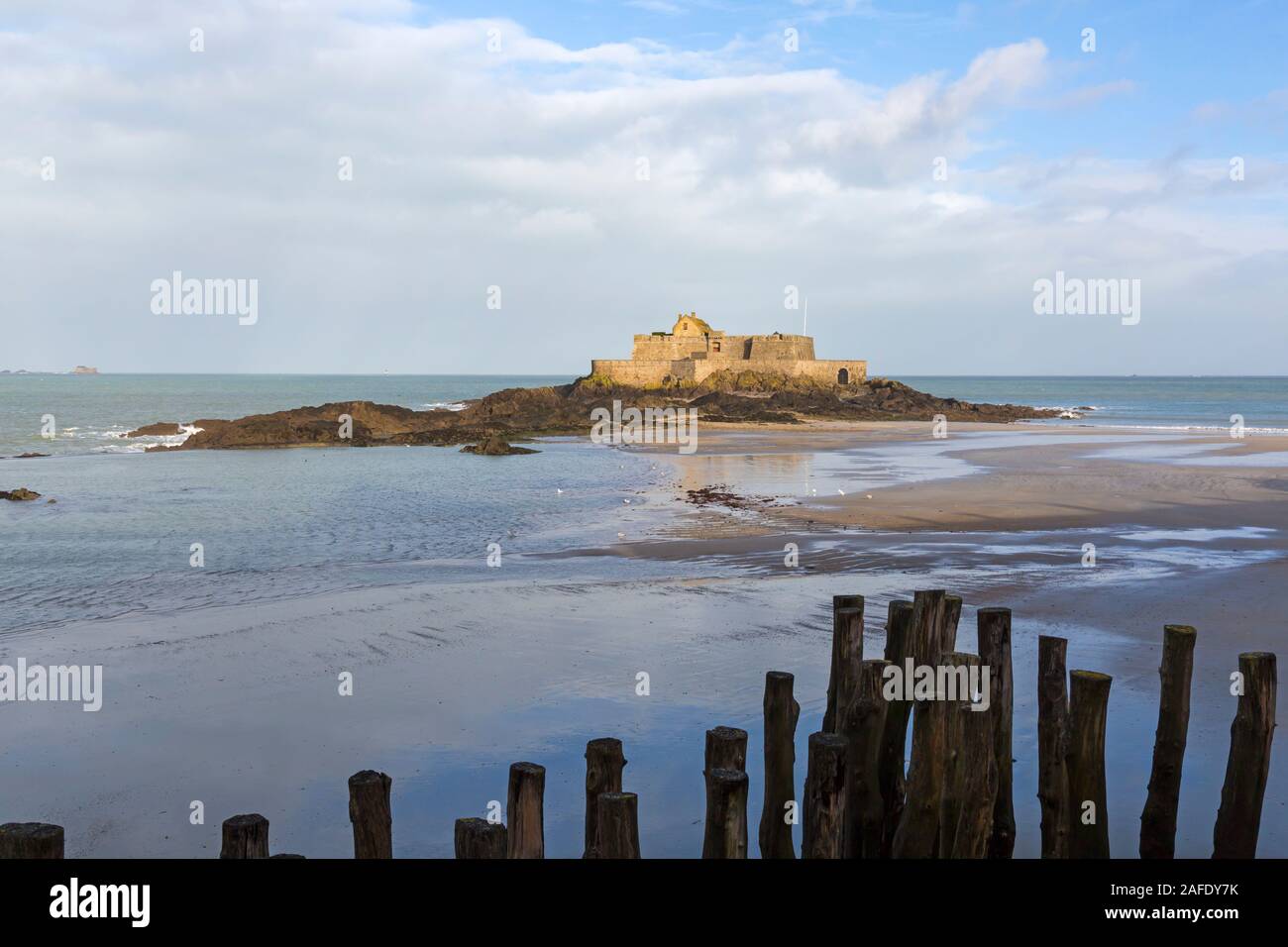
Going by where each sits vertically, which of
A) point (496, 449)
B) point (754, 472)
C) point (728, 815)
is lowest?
point (728, 815)

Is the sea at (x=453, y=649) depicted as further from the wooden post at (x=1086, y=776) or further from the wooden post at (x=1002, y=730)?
the wooden post at (x=1086, y=776)

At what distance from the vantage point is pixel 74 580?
14289 millimetres

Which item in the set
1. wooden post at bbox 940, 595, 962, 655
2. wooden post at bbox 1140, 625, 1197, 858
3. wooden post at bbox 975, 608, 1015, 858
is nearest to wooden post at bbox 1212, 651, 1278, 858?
wooden post at bbox 1140, 625, 1197, 858

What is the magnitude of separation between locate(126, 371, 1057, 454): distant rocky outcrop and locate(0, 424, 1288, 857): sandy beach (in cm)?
2573

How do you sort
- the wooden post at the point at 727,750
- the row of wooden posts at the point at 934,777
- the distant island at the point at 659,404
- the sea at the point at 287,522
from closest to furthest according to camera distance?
1. the row of wooden posts at the point at 934,777
2. the wooden post at the point at 727,750
3. the sea at the point at 287,522
4. the distant island at the point at 659,404

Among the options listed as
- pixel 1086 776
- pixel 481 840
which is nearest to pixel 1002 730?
pixel 1086 776

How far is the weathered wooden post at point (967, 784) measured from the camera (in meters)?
4.90

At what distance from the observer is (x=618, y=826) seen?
4.16 meters

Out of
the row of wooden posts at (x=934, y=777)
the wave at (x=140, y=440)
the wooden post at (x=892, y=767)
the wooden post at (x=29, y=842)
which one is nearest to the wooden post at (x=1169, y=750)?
the row of wooden posts at (x=934, y=777)

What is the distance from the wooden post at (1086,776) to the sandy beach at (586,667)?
48 centimetres

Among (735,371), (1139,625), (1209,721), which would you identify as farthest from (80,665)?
(735,371)

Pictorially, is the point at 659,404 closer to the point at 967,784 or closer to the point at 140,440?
the point at 140,440

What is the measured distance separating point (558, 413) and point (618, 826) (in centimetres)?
5810

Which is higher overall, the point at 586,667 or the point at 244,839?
the point at 244,839
